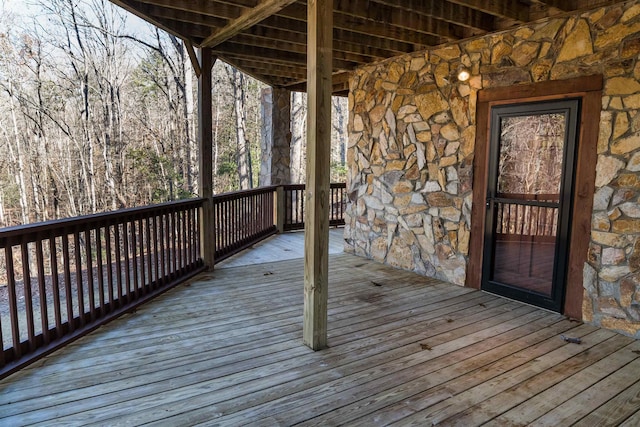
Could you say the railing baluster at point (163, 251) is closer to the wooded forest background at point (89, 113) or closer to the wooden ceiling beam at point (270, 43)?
the wooden ceiling beam at point (270, 43)

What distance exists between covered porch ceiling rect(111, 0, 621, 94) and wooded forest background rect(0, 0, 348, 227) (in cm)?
663

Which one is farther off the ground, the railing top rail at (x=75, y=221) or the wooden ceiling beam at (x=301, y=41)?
the wooden ceiling beam at (x=301, y=41)

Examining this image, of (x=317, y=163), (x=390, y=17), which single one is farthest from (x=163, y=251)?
(x=390, y=17)

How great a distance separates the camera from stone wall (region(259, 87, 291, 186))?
7.43 metres

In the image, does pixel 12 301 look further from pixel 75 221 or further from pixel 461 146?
pixel 461 146

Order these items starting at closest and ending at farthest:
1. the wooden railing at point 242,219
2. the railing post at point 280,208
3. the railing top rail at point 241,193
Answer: the railing top rail at point 241,193 < the wooden railing at point 242,219 < the railing post at point 280,208

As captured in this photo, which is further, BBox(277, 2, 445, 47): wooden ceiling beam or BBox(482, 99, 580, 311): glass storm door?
BBox(277, 2, 445, 47): wooden ceiling beam

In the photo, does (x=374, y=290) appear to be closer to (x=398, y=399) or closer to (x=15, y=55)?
(x=398, y=399)

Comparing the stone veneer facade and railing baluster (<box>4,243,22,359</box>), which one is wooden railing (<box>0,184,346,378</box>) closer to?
railing baluster (<box>4,243,22,359</box>)

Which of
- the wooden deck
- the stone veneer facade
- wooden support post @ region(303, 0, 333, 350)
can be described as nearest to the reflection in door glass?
the stone veneer facade

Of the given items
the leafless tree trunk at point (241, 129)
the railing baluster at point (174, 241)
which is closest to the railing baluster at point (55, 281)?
the railing baluster at point (174, 241)

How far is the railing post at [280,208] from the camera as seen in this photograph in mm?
7547

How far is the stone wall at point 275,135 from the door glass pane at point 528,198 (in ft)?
14.5

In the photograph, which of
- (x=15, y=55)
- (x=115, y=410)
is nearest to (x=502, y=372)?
(x=115, y=410)
